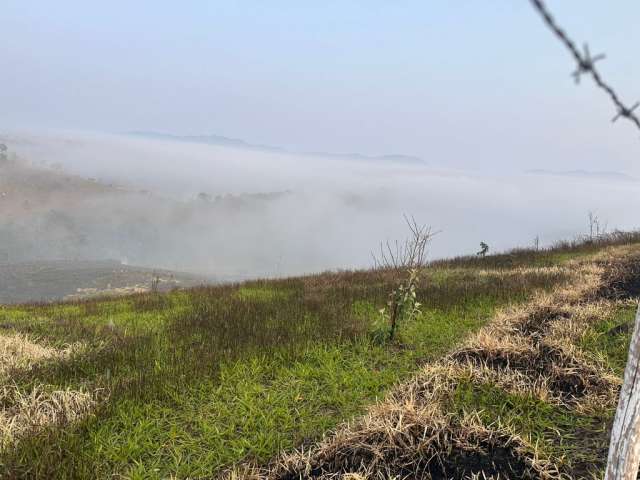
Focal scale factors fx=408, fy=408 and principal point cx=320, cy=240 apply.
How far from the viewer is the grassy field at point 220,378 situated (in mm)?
4070

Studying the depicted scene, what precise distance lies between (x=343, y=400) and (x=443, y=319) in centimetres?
400

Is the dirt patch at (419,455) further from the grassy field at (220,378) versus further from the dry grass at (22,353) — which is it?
the dry grass at (22,353)

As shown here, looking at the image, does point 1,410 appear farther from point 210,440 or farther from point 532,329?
point 532,329

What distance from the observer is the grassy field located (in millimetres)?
4070

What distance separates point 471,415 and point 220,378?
3373 millimetres

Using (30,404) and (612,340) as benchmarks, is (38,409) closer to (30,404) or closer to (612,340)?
(30,404)

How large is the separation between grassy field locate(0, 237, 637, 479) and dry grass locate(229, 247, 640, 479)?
0.23 metres

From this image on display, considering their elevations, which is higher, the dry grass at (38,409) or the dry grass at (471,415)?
the dry grass at (471,415)

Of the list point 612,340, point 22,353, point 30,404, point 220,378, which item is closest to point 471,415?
point 220,378

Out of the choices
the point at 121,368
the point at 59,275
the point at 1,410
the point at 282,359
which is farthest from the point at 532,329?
the point at 59,275

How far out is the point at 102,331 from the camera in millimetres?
8258

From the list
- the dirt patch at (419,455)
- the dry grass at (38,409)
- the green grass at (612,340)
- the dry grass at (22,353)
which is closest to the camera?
the dirt patch at (419,455)

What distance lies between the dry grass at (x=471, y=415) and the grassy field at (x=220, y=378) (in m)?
0.23

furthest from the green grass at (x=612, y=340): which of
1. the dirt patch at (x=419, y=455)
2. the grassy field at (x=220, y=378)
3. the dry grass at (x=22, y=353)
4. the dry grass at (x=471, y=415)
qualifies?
the dry grass at (x=22, y=353)
